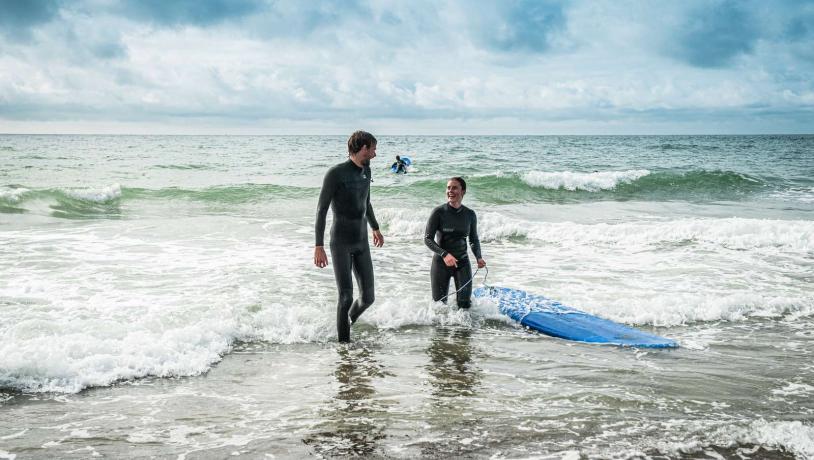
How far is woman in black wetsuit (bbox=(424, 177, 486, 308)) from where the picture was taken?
711 cm

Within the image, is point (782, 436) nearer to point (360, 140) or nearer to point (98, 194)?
point (360, 140)

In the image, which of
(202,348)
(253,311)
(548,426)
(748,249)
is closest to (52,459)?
(202,348)

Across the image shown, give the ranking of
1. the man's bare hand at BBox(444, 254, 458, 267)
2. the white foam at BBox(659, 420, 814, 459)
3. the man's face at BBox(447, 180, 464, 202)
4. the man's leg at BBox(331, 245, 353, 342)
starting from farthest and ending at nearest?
the man's face at BBox(447, 180, 464, 202) → the man's bare hand at BBox(444, 254, 458, 267) → the man's leg at BBox(331, 245, 353, 342) → the white foam at BBox(659, 420, 814, 459)

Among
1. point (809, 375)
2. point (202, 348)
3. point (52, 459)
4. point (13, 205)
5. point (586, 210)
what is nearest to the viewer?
point (52, 459)

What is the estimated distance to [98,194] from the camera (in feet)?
65.0

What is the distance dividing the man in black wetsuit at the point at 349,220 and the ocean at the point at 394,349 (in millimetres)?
619

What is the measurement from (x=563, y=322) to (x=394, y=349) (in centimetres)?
217

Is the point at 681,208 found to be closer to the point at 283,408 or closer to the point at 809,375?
Answer: the point at 809,375

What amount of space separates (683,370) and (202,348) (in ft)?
15.5

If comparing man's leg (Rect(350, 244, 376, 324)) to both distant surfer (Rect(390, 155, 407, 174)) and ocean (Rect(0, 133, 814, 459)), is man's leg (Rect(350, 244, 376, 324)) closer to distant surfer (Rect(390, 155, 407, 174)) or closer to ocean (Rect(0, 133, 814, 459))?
ocean (Rect(0, 133, 814, 459))

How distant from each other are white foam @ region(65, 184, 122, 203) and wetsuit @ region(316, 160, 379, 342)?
16.4 meters

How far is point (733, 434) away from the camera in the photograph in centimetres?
393

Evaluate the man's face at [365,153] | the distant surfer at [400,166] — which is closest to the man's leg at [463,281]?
the man's face at [365,153]

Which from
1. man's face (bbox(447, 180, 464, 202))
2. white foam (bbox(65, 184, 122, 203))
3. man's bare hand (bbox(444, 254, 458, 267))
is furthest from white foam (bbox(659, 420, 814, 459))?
white foam (bbox(65, 184, 122, 203))
